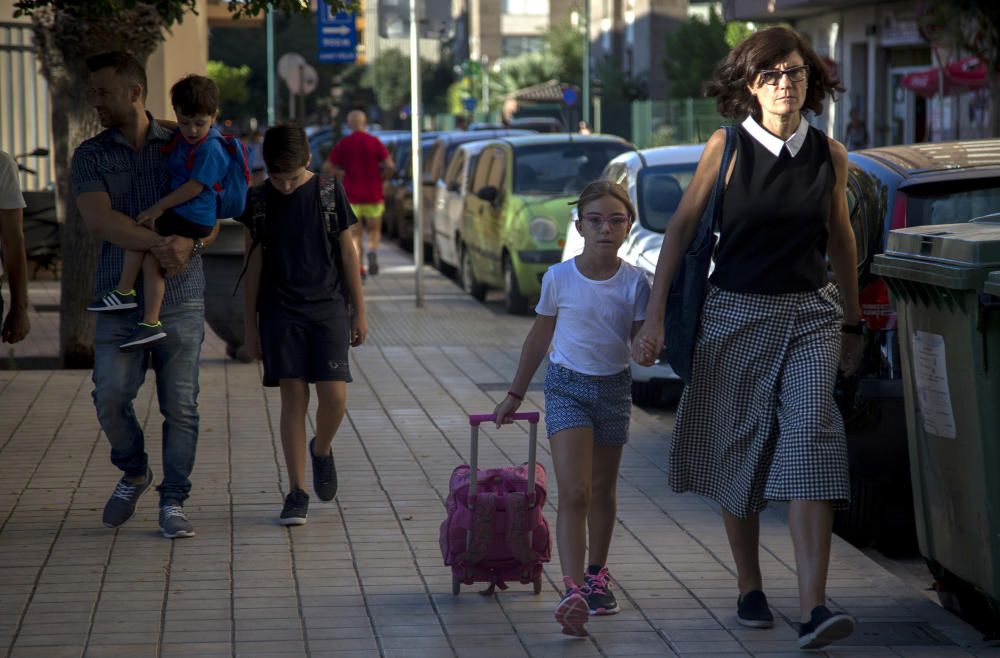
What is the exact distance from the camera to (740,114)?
502cm

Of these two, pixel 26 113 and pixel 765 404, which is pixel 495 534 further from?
pixel 26 113

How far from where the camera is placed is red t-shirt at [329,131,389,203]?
59.5 feet

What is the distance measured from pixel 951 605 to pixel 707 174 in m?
1.72

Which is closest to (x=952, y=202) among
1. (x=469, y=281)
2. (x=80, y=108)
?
(x=80, y=108)

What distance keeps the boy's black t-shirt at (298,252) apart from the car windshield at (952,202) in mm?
2232

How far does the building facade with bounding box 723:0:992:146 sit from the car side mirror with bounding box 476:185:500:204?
1345 cm

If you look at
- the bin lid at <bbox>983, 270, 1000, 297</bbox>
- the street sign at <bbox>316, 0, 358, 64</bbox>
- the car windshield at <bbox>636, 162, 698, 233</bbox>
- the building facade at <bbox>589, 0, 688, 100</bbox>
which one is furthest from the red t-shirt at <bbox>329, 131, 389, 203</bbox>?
the building facade at <bbox>589, 0, 688, 100</bbox>

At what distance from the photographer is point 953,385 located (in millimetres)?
4910

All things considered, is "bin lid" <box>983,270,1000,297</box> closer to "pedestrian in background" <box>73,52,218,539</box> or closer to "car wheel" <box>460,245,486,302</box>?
"pedestrian in background" <box>73,52,218,539</box>

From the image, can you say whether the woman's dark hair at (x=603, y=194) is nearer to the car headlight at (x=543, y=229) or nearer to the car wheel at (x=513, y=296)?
the car headlight at (x=543, y=229)

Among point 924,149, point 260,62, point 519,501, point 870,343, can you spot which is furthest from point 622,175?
point 260,62

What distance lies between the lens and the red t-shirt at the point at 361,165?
18.1 meters

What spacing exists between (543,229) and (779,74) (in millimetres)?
9898

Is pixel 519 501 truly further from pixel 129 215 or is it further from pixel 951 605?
pixel 129 215
